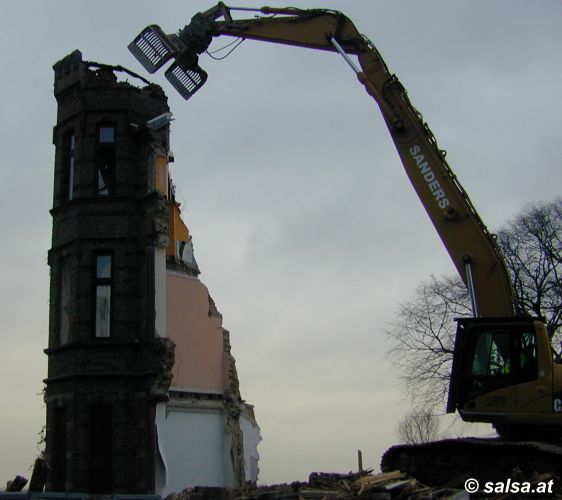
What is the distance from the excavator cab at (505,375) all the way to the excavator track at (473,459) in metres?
0.42

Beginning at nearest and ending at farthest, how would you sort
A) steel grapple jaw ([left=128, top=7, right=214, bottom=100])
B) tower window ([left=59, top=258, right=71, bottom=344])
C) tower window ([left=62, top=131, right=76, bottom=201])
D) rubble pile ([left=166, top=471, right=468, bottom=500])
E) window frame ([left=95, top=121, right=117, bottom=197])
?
1. rubble pile ([left=166, top=471, right=468, bottom=500])
2. steel grapple jaw ([left=128, top=7, right=214, bottom=100])
3. tower window ([left=59, top=258, right=71, bottom=344])
4. window frame ([left=95, top=121, right=117, bottom=197])
5. tower window ([left=62, top=131, right=76, bottom=201])

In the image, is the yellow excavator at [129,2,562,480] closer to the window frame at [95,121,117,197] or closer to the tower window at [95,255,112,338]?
the window frame at [95,121,117,197]

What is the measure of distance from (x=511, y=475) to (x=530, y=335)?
2.13 m

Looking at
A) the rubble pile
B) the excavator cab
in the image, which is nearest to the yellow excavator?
the excavator cab

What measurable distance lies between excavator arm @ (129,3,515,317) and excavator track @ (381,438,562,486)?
7.36 ft

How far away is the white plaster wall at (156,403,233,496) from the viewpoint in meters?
18.6

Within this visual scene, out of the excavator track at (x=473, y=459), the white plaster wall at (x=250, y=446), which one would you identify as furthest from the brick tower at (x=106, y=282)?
the excavator track at (x=473, y=459)

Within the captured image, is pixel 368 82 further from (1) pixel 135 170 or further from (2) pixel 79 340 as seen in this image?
(2) pixel 79 340

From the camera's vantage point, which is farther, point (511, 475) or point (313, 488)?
point (511, 475)

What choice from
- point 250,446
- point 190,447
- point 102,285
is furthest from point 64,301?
point 250,446

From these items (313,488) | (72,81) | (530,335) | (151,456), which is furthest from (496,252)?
(72,81)

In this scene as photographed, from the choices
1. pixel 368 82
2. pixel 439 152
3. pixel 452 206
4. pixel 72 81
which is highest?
pixel 72 81

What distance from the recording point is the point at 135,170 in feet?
66.6

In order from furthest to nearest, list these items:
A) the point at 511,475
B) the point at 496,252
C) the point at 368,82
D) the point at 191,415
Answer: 1. the point at 191,415
2. the point at 368,82
3. the point at 496,252
4. the point at 511,475
